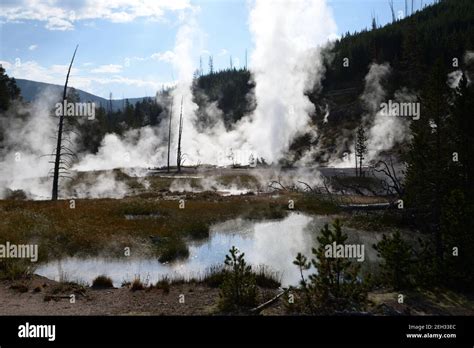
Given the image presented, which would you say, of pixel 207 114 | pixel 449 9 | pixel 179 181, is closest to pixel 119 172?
pixel 179 181

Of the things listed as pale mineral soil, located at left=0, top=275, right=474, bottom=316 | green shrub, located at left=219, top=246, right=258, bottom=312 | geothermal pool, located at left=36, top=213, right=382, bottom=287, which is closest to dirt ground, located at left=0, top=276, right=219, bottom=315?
pale mineral soil, located at left=0, top=275, right=474, bottom=316

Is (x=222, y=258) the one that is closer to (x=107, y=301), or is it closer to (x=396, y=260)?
(x=107, y=301)

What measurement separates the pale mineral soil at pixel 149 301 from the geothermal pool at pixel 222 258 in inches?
54.9

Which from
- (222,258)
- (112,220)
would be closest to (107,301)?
(222,258)

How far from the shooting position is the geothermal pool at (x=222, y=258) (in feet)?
45.0

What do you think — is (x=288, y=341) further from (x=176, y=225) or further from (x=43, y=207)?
(x=43, y=207)

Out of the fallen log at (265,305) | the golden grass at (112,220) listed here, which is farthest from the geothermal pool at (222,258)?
the fallen log at (265,305)

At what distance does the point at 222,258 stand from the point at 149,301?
5619mm

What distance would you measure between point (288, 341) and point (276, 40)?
5944 centimetres

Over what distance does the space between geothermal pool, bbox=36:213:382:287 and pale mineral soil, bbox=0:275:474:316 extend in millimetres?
1394

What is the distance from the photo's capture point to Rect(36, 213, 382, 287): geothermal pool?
13.7m

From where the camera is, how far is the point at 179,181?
45.1m

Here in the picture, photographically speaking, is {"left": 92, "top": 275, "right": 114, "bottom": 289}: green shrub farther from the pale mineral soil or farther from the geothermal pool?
the geothermal pool

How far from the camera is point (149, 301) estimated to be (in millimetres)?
10688
